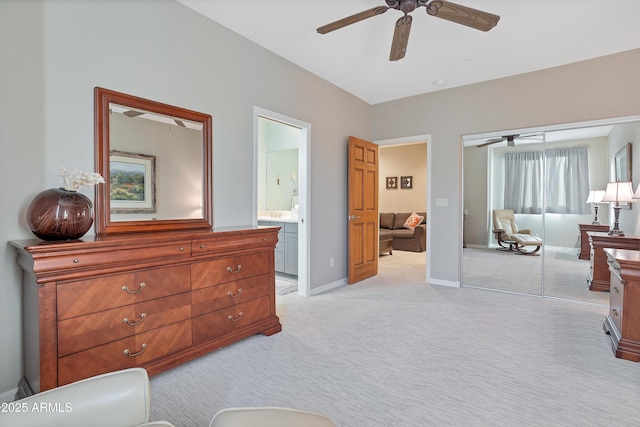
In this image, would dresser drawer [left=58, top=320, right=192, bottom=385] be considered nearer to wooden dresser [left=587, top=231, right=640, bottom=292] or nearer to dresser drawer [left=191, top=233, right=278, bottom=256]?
dresser drawer [left=191, top=233, right=278, bottom=256]

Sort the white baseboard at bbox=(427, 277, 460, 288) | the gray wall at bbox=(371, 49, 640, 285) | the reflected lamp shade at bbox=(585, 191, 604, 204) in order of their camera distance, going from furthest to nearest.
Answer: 1. the white baseboard at bbox=(427, 277, 460, 288)
2. the reflected lamp shade at bbox=(585, 191, 604, 204)
3. the gray wall at bbox=(371, 49, 640, 285)

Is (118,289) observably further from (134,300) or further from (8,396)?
(8,396)

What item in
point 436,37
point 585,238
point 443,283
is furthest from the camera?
point 443,283

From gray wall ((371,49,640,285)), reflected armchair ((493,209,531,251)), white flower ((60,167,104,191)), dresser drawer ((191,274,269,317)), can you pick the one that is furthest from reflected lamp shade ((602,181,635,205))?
white flower ((60,167,104,191))

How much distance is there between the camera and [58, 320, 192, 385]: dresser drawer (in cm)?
170

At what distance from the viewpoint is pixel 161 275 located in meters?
2.08

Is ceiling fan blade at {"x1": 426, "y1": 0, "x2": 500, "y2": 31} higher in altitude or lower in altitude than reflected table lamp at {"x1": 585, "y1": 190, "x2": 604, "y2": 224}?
higher

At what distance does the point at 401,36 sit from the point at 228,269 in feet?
7.59

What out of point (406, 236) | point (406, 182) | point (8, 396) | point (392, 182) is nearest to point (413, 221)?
point (406, 236)

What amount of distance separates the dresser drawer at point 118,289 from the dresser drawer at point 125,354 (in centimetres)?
23

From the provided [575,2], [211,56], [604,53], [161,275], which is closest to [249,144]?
[211,56]

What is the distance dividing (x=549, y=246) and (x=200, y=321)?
4181 millimetres

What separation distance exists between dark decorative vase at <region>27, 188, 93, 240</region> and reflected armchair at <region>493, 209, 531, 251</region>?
15.1 ft

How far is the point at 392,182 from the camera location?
895 cm
